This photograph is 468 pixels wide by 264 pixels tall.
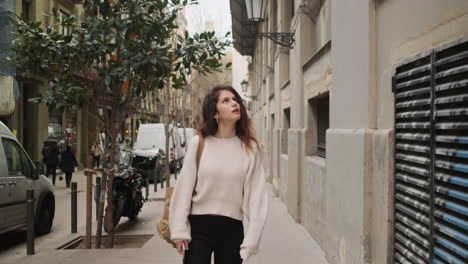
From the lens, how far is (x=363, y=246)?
4406 millimetres

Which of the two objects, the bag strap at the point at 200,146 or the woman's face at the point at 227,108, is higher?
the woman's face at the point at 227,108

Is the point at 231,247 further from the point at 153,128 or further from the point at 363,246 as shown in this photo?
the point at 153,128

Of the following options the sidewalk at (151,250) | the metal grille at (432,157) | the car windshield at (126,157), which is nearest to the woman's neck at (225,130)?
the metal grille at (432,157)

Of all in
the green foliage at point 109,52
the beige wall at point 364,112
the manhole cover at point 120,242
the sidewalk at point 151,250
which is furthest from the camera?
the manhole cover at point 120,242

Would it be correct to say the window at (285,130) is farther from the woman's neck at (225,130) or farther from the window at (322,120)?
the woman's neck at (225,130)

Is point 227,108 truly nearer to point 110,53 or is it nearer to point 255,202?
point 255,202

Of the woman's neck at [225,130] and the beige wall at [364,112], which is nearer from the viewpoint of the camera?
the woman's neck at [225,130]

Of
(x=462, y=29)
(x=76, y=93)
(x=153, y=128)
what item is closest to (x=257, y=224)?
(x=462, y=29)

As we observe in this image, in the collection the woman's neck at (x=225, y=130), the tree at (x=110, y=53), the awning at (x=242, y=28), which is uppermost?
the awning at (x=242, y=28)

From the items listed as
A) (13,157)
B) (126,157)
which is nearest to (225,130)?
(13,157)

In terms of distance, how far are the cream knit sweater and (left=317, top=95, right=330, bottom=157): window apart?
528 cm

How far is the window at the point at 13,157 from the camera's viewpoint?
25.8ft

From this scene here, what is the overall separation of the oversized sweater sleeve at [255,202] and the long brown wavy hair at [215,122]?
4.6 inches

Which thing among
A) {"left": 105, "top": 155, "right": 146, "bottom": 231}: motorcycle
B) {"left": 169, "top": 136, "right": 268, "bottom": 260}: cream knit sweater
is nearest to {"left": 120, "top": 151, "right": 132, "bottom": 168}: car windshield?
{"left": 105, "top": 155, "right": 146, "bottom": 231}: motorcycle
